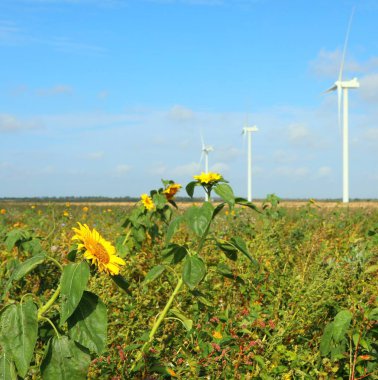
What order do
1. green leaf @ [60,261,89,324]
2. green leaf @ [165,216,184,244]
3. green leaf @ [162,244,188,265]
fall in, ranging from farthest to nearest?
green leaf @ [162,244,188,265]
green leaf @ [165,216,184,244]
green leaf @ [60,261,89,324]

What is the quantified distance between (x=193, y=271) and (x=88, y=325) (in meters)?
0.75

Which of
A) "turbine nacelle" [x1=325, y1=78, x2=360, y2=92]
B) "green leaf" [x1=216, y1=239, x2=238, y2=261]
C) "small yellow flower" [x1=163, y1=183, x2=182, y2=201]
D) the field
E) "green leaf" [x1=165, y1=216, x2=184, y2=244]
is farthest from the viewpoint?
"turbine nacelle" [x1=325, y1=78, x2=360, y2=92]

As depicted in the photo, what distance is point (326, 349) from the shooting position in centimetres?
285

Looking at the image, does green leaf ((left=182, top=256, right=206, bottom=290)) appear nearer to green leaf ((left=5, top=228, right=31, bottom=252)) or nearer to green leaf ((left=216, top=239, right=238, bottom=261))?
green leaf ((left=216, top=239, right=238, bottom=261))

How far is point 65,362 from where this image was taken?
1.87m

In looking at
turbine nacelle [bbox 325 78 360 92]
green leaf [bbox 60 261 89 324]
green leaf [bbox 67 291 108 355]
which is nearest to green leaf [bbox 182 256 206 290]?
green leaf [bbox 67 291 108 355]

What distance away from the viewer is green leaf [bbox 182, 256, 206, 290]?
248cm

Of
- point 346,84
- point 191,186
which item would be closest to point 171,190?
point 191,186

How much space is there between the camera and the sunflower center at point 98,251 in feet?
6.49

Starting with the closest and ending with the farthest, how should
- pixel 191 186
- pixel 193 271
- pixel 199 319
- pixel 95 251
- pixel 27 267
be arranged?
1. pixel 27 267
2. pixel 95 251
3. pixel 193 271
4. pixel 191 186
5. pixel 199 319

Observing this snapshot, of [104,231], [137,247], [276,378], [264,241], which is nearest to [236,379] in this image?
[276,378]

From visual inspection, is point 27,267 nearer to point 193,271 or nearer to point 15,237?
point 193,271

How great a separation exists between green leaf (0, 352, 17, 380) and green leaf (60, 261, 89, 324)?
277 millimetres

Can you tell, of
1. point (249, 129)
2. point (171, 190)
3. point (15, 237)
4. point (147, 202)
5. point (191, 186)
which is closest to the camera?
point (191, 186)
